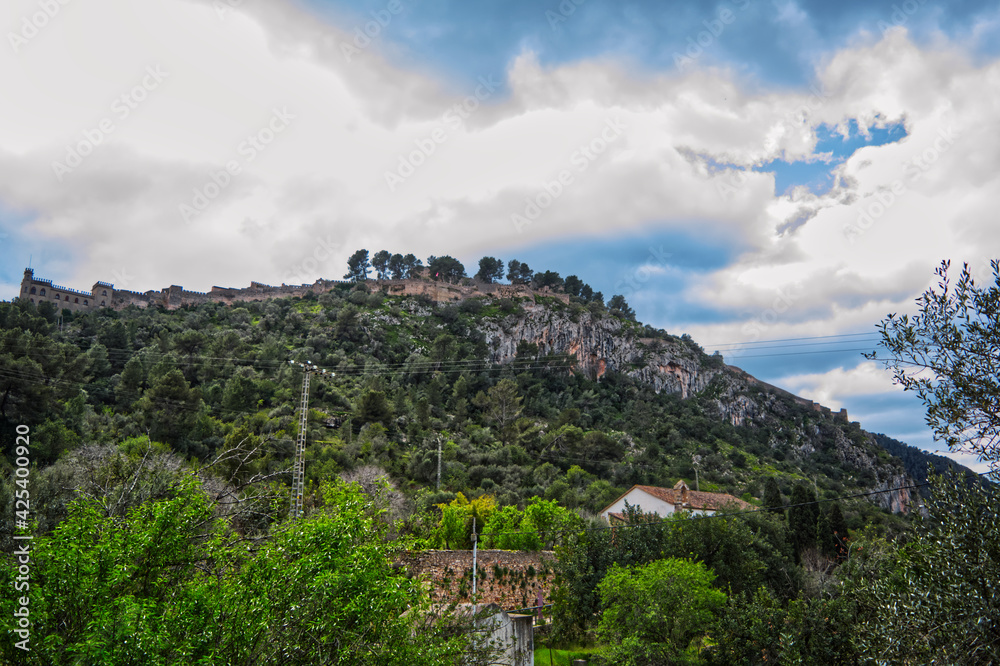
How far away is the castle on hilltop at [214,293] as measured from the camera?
78.1 m

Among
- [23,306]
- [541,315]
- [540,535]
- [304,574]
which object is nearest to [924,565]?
[304,574]

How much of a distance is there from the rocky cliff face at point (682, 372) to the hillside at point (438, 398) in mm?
373

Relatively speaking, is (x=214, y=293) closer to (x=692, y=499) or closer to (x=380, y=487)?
(x=692, y=499)

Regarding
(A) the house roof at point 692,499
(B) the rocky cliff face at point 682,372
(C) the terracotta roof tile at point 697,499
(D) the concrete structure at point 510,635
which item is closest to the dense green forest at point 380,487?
(B) the rocky cliff face at point 682,372

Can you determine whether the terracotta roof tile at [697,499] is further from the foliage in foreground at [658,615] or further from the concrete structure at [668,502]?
the foliage in foreground at [658,615]

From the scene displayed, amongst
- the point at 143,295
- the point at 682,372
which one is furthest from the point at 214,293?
the point at 682,372

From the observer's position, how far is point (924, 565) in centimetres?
775

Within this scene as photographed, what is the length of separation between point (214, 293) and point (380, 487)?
9151 centimetres

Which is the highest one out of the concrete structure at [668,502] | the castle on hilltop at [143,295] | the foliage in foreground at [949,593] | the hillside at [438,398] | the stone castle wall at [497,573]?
the castle on hilltop at [143,295]

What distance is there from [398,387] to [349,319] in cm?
2123

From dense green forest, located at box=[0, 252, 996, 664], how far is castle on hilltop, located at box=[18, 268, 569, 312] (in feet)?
16.3

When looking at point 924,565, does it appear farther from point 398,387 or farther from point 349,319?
point 349,319

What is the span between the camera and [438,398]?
59781mm

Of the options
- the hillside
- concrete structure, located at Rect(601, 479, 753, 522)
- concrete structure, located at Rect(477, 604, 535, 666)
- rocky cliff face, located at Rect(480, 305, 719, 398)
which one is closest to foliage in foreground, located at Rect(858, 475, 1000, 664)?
concrete structure, located at Rect(477, 604, 535, 666)
